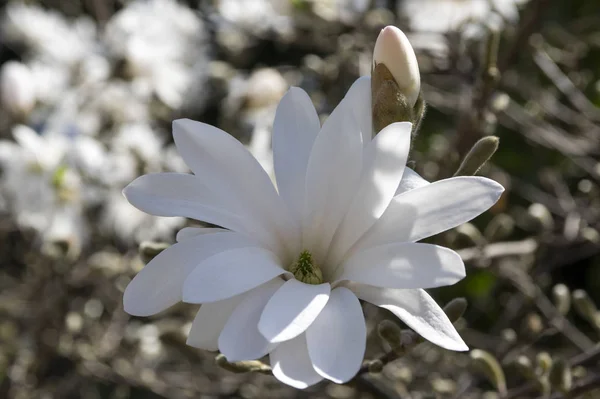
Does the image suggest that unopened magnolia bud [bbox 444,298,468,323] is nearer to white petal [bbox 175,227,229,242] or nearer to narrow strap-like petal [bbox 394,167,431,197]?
narrow strap-like petal [bbox 394,167,431,197]

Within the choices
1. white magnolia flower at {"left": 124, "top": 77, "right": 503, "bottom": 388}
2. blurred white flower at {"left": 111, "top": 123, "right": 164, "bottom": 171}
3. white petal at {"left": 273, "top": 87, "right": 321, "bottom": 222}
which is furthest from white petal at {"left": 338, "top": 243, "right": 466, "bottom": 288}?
blurred white flower at {"left": 111, "top": 123, "right": 164, "bottom": 171}

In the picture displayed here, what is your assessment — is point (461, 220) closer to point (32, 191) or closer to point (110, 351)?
point (110, 351)

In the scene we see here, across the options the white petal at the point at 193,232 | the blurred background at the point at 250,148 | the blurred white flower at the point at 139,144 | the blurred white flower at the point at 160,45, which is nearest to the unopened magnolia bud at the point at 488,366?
the blurred background at the point at 250,148

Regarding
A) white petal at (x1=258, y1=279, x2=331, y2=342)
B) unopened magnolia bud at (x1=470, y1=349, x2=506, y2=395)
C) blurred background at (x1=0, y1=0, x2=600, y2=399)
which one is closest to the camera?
white petal at (x1=258, y1=279, x2=331, y2=342)

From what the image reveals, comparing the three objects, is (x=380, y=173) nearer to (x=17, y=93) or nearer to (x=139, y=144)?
(x=139, y=144)

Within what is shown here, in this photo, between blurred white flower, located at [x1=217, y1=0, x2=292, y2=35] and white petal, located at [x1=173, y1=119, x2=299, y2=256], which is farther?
blurred white flower, located at [x1=217, y1=0, x2=292, y2=35]

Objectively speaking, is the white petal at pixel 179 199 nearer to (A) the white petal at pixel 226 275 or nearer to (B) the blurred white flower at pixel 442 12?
(A) the white petal at pixel 226 275
